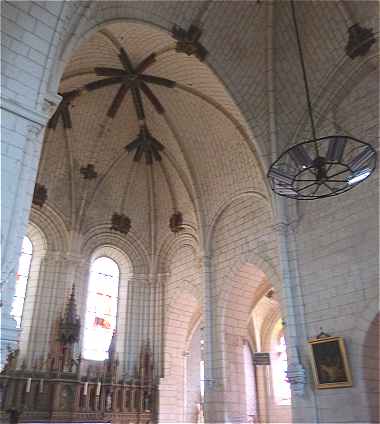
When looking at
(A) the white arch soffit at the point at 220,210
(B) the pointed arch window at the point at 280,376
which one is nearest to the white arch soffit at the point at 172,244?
(A) the white arch soffit at the point at 220,210

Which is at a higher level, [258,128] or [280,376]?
[258,128]

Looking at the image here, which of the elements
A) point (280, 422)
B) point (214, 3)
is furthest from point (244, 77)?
point (280, 422)

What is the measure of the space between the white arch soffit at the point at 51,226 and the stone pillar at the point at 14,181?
8.06 metres

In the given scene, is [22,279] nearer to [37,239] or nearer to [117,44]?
[37,239]

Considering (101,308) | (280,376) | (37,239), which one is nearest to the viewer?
(37,239)

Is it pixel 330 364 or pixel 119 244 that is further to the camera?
pixel 119 244

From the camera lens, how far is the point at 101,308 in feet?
52.0

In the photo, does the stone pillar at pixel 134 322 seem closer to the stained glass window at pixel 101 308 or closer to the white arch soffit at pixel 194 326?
the stained glass window at pixel 101 308

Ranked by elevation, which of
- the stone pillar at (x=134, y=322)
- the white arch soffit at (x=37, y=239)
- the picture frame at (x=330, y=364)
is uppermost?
the white arch soffit at (x=37, y=239)

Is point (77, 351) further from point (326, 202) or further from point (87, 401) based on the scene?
point (326, 202)

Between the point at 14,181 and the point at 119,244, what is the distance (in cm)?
1010

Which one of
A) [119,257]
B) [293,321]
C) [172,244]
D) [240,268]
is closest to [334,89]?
[240,268]

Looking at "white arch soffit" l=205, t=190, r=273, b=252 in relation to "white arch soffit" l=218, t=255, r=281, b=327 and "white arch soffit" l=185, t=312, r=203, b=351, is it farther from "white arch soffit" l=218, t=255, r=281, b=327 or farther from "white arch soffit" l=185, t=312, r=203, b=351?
"white arch soffit" l=185, t=312, r=203, b=351

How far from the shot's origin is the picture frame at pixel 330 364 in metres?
9.75
